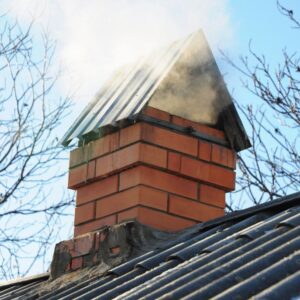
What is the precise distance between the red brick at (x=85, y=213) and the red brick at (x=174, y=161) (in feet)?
1.81

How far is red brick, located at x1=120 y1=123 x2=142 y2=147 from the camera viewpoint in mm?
5449

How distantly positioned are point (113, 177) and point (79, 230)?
38 cm

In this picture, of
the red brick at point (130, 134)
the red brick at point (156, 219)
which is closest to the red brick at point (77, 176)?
the red brick at point (130, 134)

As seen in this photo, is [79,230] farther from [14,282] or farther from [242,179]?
[242,179]

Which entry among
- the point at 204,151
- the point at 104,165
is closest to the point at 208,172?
the point at 204,151

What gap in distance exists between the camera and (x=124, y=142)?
5.57 metres

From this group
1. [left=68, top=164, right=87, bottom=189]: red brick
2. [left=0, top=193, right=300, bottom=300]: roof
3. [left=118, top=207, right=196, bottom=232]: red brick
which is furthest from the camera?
[left=68, top=164, right=87, bottom=189]: red brick

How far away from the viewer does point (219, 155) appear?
573 cm

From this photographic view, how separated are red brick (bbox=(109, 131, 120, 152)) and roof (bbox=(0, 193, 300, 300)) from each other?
2.87 ft

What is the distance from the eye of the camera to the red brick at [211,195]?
5.63 meters

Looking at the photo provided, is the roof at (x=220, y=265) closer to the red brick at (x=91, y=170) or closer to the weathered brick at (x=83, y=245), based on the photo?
the weathered brick at (x=83, y=245)

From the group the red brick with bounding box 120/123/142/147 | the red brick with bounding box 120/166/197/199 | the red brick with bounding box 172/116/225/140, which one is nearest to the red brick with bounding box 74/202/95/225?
the red brick with bounding box 120/166/197/199

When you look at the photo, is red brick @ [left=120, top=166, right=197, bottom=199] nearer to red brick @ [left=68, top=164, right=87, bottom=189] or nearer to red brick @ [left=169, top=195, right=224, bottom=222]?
red brick @ [left=169, top=195, right=224, bottom=222]

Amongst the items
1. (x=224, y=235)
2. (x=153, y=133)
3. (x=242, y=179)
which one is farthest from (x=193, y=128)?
(x=242, y=179)
